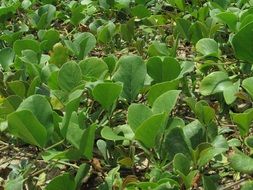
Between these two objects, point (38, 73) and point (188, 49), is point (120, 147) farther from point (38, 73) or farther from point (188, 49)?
point (188, 49)

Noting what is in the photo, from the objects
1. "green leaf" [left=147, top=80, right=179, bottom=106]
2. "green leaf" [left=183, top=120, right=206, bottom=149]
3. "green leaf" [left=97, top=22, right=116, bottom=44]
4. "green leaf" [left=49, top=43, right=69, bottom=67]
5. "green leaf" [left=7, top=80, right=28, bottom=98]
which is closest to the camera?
"green leaf" [left=183, top=120, right=206, bottom=149]

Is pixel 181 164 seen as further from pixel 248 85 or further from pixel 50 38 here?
pixel 50 38

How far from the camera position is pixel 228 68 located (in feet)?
5.35

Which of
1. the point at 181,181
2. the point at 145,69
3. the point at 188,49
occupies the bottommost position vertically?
the point at 188,49

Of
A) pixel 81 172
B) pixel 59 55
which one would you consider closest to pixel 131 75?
pixel 81 172

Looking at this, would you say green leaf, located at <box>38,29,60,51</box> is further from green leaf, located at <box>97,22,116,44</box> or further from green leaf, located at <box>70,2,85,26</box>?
green leaf, located at <box>70,2,85,26</box>

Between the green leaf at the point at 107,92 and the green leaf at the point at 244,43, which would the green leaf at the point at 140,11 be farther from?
the green leaf at the point at 107,92

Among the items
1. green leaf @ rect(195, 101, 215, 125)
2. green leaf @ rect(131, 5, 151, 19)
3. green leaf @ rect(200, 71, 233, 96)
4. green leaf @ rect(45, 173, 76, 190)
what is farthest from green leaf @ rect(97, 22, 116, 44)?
green leaf @ rect(45, 173, 76, 190)

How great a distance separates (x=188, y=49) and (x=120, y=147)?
33.8 inches

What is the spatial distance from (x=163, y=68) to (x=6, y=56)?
2.04ft

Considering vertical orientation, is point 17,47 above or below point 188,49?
above

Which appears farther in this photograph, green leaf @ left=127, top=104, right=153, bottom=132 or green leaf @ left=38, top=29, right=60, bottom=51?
green leaf @ left=38, top=29, right=60, bottom=51

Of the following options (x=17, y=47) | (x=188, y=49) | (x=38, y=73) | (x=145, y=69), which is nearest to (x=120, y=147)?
(x=145, y=69)

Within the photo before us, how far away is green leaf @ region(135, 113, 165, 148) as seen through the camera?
3.46 ft
